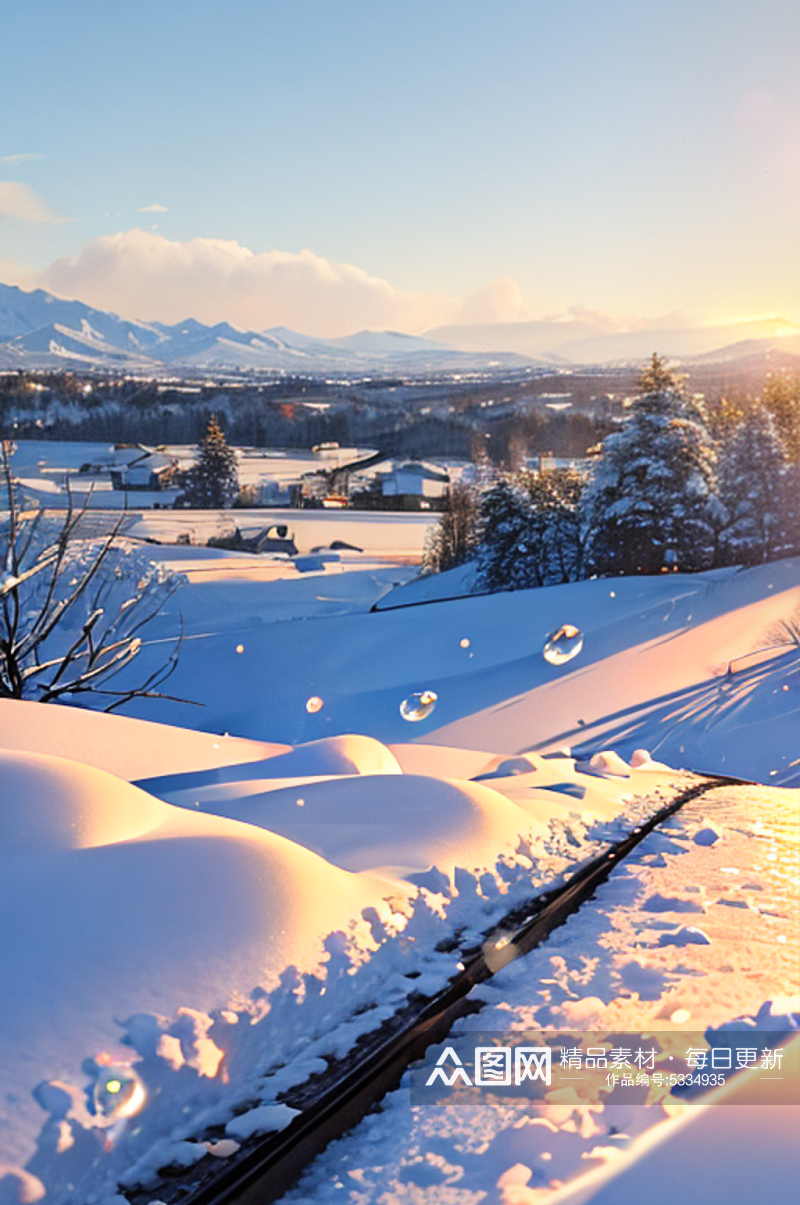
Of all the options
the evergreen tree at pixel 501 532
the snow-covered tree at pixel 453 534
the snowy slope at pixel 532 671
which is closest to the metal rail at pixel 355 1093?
the snowy slope at pixel 532 671

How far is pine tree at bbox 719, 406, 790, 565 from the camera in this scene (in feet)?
62.3

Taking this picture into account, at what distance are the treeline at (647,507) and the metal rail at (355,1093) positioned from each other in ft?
48.8

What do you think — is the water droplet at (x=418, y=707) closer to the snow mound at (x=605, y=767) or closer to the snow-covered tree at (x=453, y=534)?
the snow-covered tree at (x=453, y=534)

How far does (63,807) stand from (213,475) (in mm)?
14269

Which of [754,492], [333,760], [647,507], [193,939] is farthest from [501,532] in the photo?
[193,939]

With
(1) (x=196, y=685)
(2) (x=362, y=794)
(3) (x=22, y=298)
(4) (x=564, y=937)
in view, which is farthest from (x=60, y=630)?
(4) (x=564, y=937)

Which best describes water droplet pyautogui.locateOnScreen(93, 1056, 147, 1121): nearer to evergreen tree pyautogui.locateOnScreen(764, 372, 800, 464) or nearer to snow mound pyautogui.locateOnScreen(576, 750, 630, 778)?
snow mound pyautogui.locateOnScreen(576, 750, 630, 778)

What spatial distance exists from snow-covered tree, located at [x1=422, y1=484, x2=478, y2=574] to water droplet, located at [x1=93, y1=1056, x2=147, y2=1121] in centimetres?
1562

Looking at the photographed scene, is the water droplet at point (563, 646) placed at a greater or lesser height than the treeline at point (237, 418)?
lesser

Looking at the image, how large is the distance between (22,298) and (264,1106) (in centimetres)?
1831

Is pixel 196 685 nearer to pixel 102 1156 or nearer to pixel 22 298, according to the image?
pixel 22 298

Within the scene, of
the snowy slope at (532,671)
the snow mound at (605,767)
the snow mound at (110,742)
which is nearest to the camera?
the snow mound at (110,742)

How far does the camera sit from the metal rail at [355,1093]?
66.6 inches

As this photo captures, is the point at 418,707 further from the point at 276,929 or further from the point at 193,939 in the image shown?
the point at 193,939
